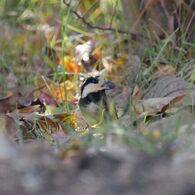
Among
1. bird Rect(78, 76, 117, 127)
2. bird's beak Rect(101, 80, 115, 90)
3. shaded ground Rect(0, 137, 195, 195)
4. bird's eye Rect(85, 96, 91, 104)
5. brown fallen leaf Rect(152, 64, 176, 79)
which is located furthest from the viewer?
brown fallen leaf Rect(152, 64, 176, 79)

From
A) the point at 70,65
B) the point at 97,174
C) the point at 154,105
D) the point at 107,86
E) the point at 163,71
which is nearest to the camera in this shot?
the point at 97,174

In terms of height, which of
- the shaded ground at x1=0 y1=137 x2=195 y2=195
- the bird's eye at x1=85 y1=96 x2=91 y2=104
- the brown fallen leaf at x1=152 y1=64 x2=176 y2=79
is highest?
the shaded ground at x1=0 y1=137 x2=195 y2=195

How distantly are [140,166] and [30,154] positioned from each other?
26 centimetres

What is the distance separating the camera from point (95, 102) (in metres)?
3.36

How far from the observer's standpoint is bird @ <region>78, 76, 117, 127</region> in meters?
3.13

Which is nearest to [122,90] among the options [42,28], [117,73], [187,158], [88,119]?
[117,73]

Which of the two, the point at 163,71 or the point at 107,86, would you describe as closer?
the point at 107,86

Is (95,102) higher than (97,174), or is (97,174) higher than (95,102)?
(97,174)

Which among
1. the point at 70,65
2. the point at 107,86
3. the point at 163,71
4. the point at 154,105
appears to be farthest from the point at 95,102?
the point at 70,65

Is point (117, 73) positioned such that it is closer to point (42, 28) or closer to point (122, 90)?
point (122, 90)

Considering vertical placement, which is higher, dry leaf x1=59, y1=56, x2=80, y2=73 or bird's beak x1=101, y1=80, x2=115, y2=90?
bird's beak x1=101, y1=80, x2=115, y2=90

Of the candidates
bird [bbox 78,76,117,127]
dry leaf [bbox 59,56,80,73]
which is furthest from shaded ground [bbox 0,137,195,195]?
dry leaf [bbox 59,56,80,73]

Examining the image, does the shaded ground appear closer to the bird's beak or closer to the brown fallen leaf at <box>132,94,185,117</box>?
the brown fallen leaf at <box>132,94,185,117</box>

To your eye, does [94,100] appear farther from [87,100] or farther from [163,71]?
[163,71]
